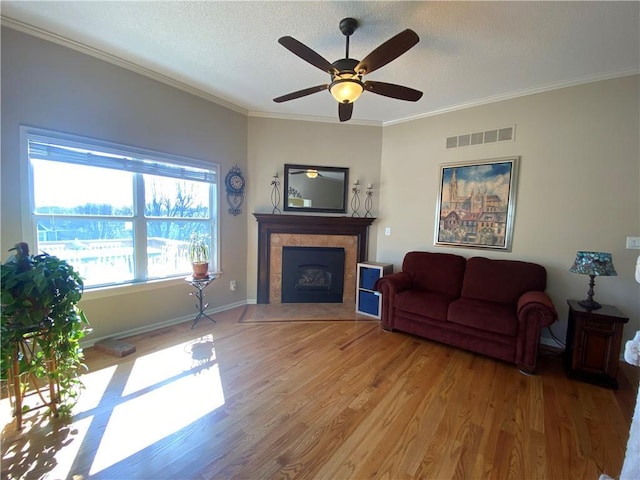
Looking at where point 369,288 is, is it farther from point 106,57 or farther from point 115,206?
point 106,57

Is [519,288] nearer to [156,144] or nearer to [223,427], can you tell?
[223,427]

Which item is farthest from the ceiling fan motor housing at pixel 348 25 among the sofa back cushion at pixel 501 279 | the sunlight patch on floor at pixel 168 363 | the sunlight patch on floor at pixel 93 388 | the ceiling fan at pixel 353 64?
the sunlight patch on floor at pixel 93 388

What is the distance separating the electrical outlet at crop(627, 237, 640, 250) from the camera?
2.54 m

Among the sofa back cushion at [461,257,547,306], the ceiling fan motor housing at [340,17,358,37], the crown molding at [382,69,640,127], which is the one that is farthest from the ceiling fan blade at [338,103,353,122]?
the sofa back cushion at [461,257,547,306]

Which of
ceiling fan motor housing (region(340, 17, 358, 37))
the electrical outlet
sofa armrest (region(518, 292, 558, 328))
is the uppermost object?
ceiling fan motor housing (region(340, 17, 358, 37))

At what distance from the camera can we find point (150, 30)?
7.26 feet

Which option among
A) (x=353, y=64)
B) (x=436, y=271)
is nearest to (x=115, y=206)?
(x=353, y=64)

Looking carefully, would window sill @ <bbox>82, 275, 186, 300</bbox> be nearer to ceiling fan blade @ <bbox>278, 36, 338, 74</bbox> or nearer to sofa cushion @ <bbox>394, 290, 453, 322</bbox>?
sofa cushion @ <bbox>394, 290, 453, 322</bbox>

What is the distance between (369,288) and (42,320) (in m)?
3.19

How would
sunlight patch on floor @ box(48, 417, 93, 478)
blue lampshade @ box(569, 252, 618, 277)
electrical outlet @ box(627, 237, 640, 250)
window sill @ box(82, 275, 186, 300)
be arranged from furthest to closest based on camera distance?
window sill @ box(82, 275, 186, 300) → electrical outlet @ box(627, 237, 640, 250) → blue lampshade @ box(569, 252, 618, 277) → sunlight patch on floor @ box(48, 417, 93, 478)

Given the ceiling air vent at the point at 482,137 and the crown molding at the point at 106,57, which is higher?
the crown molding at the point at 106,57

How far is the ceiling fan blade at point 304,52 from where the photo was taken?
1.75m

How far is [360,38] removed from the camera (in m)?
2.22

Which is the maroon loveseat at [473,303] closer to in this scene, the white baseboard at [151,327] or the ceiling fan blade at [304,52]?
the white baseboard at [151,327]
